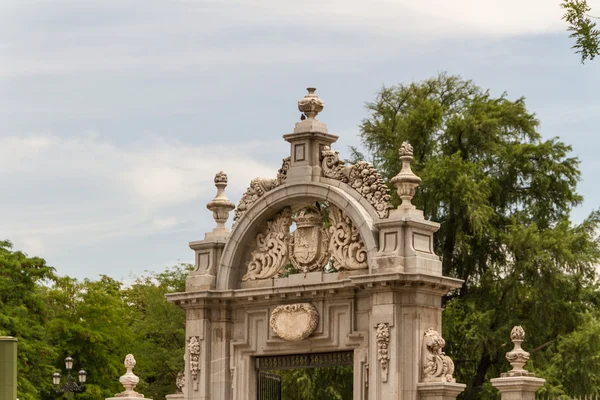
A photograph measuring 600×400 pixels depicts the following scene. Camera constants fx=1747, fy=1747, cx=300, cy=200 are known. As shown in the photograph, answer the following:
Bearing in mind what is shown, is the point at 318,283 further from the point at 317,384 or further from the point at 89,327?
the point at 89,327

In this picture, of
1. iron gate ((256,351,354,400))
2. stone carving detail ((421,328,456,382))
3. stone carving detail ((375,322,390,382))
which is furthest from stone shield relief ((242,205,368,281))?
stone carving detail ((421,328,456,382))

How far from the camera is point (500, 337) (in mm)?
41750

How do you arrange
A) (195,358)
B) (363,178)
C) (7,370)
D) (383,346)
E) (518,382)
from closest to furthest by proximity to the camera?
(7,370)
(518,382)
(383,346)
(363,178)
(195,358)

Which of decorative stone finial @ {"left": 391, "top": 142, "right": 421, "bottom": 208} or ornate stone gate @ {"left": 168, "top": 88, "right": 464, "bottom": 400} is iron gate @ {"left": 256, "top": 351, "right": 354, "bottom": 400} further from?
decorative stone finial @ {"left": 391, "top": 142, "right": 421, "bottom": 208}

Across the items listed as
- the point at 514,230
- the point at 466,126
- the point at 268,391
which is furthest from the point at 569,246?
the point at 268,391

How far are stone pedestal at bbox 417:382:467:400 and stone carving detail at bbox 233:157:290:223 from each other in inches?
184

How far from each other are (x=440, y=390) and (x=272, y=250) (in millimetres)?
4439


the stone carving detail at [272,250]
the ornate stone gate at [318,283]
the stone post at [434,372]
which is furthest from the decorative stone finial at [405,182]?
the stone carving detail at [272,250]

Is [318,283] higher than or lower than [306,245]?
lower

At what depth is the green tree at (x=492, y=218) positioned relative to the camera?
42219 millimetres

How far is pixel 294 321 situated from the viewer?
98.6 ft

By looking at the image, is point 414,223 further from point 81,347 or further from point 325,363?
point 81,347

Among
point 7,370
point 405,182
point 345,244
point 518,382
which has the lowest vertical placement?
point 7,370

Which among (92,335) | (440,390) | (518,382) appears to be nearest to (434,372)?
(440,390)
